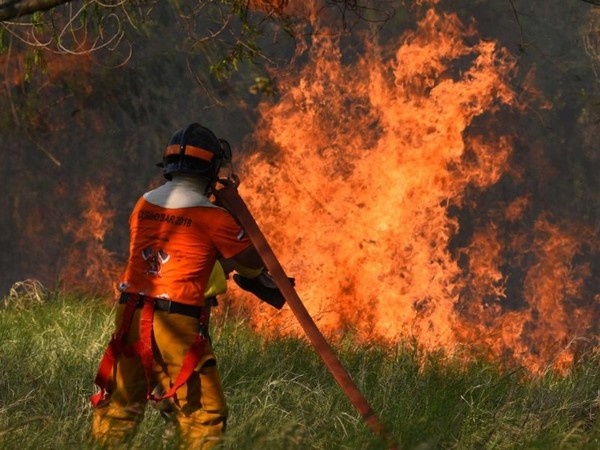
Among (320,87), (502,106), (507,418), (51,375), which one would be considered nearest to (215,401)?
(507,418)

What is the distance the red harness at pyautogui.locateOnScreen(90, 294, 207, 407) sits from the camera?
16.4 feet

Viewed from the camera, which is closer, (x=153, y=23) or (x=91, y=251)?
(x=153, y=23)

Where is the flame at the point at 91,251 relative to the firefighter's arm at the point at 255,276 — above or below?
below

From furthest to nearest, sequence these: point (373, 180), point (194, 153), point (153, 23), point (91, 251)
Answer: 1. point (91, 251)
2. point (153, 23)
3. point (373, 180)
4. point (194, 153)

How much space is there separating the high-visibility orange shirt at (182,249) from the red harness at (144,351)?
0.07 metres

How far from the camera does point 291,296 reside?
16.7 ft

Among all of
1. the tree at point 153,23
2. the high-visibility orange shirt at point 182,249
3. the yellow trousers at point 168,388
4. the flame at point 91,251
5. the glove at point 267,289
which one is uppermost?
Result: the tree at point 153,23

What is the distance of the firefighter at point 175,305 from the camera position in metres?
5.04

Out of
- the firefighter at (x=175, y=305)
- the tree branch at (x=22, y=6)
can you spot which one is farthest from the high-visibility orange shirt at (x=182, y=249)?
the tree branch at (x=22, y=6)

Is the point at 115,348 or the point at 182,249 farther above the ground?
the point at 182,249

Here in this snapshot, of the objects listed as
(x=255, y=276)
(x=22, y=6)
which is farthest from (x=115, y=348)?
(x=22, y=6)

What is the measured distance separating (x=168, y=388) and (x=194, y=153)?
1069 millimetres

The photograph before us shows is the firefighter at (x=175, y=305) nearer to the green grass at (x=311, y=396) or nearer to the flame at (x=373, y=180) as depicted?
the green grass at (x=311, y=396)

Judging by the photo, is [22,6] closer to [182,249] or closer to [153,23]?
[182,249]
